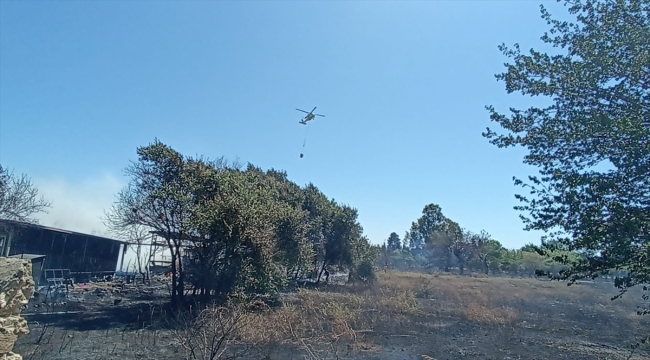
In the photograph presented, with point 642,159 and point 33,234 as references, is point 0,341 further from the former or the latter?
point 33,234

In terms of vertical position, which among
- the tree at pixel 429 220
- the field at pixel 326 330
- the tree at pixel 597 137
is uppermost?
the tree at pixel 429 220

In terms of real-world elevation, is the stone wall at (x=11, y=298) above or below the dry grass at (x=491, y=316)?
above

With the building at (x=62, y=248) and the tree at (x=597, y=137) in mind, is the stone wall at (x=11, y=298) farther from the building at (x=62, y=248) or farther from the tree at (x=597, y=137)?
the building at (x=62, y=248)

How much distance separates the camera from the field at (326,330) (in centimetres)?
1049

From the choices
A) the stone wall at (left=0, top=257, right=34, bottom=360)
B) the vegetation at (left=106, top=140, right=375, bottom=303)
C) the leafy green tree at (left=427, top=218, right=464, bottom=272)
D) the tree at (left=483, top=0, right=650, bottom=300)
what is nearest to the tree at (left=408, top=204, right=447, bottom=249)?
the leafy green tree at (left=427, top=218, right=464, bottom=272)

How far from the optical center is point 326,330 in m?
15.0

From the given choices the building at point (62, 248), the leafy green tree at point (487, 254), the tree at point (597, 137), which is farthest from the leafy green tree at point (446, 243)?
the tree at point (597, 137)

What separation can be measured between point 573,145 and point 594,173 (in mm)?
664

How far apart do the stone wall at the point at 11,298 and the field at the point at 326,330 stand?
3.18 m

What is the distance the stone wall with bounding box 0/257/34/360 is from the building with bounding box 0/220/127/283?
19.8 metres

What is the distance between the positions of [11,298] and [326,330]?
1266 cm

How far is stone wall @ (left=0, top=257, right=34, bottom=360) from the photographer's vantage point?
11.7 ft

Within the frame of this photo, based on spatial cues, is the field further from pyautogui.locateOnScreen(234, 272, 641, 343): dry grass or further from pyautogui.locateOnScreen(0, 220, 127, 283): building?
pyautogui.locateOnScreen(0, 220, 127, 283): building

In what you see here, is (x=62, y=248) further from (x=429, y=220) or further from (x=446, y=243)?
(x=429, y=220)
